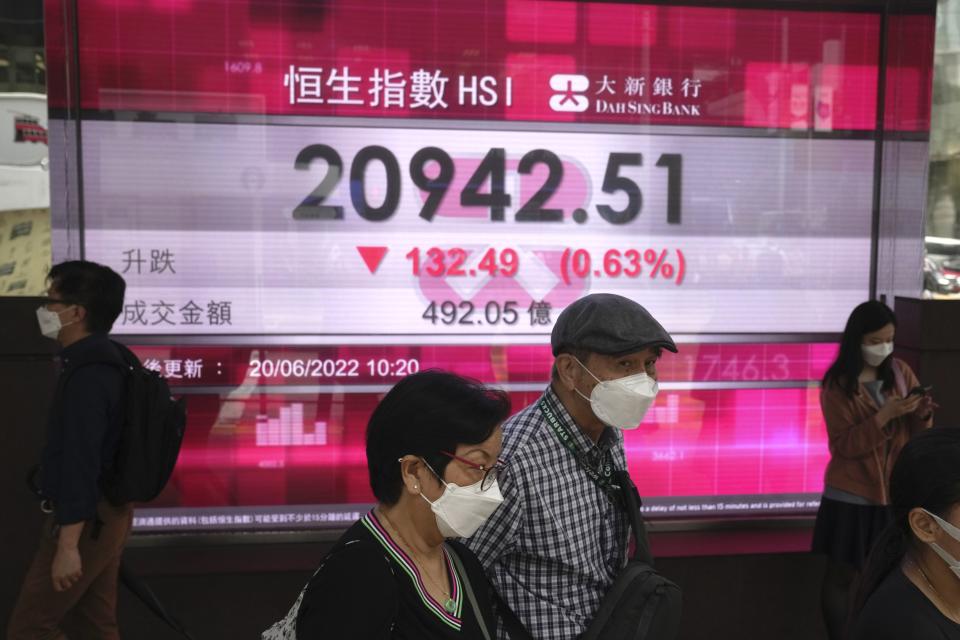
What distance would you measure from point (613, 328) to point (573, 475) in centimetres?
38

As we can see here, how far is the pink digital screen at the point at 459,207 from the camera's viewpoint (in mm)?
4305

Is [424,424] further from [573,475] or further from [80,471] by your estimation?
[80,471]

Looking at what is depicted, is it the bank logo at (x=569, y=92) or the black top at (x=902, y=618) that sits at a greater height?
the bank logo at (x=569, y=92)

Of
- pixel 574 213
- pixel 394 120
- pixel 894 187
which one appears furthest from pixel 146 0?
pixel 894 187

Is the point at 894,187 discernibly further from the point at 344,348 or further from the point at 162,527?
the point at 162,527

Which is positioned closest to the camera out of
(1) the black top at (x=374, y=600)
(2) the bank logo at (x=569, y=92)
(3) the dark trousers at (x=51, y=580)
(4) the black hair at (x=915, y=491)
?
(1) the black top at (x=374, y=600)

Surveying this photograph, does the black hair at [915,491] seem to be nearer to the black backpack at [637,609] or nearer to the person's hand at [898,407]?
the black backpack at [637,609]

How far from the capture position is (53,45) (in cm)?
416

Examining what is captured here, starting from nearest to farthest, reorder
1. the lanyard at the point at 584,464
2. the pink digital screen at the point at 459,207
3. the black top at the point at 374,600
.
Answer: the black top at the point at 374,600 → the lanyard at the point at 584,464 → the pink digital screen at the point at 459,207


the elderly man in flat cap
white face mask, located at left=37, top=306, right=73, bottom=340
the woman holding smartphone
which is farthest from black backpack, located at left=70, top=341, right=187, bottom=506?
the woman holding smartphone

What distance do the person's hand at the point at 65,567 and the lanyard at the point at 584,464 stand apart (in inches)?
70.5

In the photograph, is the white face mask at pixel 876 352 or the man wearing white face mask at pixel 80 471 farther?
the white face mask at pixel 876 352

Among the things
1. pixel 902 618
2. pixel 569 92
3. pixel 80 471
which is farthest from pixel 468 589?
pixel 569 92

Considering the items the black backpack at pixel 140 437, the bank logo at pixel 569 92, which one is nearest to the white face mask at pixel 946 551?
the black backpack at pixel 140 437
